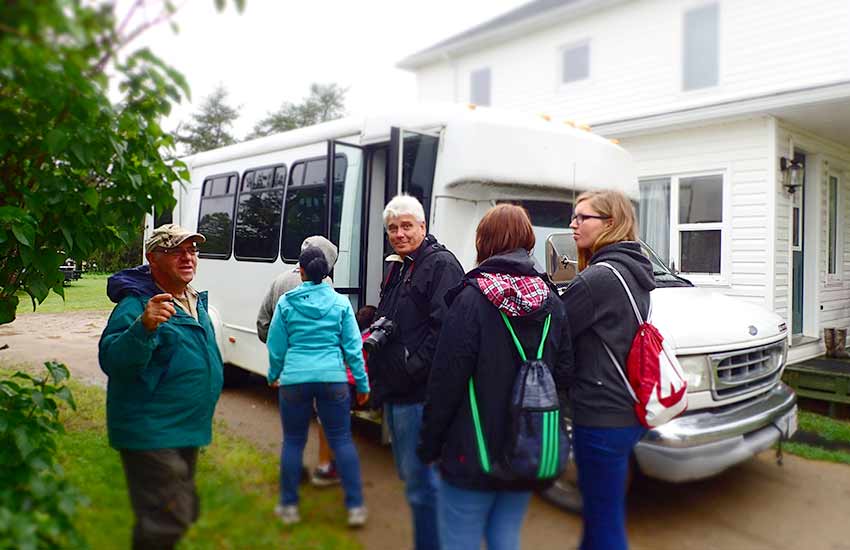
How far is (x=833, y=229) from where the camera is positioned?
1004cm

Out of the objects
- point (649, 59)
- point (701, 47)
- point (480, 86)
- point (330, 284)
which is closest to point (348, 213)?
point (330, 284)

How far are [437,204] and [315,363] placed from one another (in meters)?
2.36

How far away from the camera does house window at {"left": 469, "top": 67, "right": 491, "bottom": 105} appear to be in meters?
16.5

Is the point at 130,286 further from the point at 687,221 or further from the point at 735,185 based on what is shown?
the point at 687,221

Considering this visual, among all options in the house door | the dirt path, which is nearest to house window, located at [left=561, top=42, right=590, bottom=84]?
the house door

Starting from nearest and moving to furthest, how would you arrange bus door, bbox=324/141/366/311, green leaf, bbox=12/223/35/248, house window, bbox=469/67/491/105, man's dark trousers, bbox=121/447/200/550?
man's dark trousers, bbox=121/447/200/550, green leaf, bbox=12/223/35/248, bus door, bbox=324/141/366/311, house window, bbox=469/67/491/105

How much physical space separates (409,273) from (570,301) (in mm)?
672

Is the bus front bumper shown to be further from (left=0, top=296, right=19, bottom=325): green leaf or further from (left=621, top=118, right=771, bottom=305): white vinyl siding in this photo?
(left=621, top=118, right=771, bottom=305): white vinyl siding

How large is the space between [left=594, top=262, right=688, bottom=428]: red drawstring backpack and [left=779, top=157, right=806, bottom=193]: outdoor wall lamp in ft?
24.7

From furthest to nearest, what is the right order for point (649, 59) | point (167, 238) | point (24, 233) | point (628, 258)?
point (649, 59)
point (24, 233)
point (628, 258)
point (167, 238)

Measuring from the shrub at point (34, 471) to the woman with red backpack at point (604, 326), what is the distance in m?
1.50

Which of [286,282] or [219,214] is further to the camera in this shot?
[219,214]

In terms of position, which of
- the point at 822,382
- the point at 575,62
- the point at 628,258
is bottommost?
the point at 822,382

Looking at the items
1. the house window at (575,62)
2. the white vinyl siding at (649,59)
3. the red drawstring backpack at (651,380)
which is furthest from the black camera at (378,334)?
the house window at (575,62)
